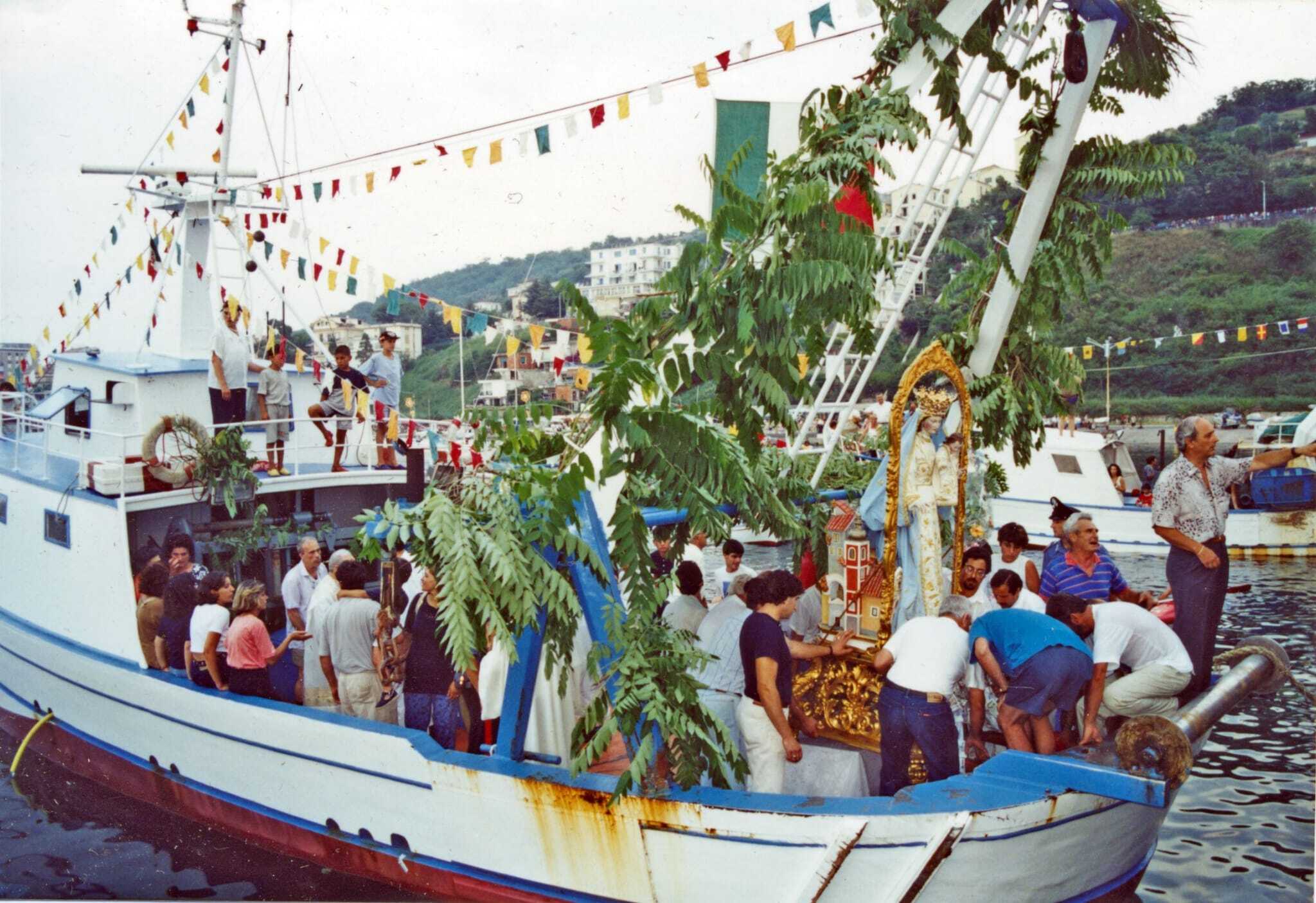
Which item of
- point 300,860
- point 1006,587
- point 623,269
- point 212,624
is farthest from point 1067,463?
point 212,624

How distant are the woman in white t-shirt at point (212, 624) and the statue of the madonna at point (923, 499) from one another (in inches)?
150

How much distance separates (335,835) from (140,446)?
13.2 ft

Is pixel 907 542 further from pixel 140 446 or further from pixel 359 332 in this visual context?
pixel 359 332

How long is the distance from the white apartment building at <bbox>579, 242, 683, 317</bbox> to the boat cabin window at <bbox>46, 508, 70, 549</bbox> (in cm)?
419

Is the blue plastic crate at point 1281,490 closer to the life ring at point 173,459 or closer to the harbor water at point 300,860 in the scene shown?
the harbor water at point 300,860

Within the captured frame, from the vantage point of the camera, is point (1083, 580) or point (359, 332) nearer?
point (1083, 580)

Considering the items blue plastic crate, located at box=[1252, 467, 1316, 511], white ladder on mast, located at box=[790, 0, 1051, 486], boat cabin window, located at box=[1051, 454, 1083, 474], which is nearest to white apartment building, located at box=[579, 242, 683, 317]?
white ladder on mast, located at box=[790, 0, 1051, 486]

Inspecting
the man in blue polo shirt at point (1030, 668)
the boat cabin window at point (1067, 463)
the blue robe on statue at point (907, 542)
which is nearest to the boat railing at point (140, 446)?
the blue robe on statue at point (907, 542)

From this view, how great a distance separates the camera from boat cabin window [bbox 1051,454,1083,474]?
18.1 m

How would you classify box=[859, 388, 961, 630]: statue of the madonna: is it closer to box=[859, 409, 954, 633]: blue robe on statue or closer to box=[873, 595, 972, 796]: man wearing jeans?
box=[859, 409, 954, 633]: blue robe on statue

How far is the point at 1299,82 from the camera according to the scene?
26.1 feet

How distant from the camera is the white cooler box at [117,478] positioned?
715 centimetres

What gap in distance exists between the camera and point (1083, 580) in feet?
19.4

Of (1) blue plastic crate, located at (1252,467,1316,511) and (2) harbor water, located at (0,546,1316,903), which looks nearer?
(2) harbor water, located at (0,546,1316,903)
